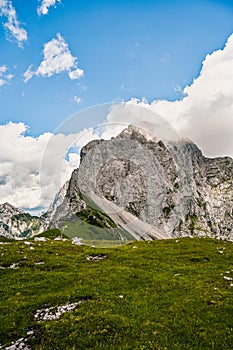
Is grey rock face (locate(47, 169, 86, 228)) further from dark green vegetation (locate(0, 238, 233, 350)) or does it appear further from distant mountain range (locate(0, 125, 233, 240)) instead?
dark green vegetation (locate(0, 238, 233, 350))

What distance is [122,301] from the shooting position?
2219 centimetres

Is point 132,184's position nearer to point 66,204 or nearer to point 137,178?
point 137,178

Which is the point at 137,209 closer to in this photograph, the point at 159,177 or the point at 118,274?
the point at 159,177

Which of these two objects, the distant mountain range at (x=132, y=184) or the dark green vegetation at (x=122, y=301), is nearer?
the dark green vegetation at (x=122, y=301)

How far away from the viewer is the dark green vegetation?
16.5 m

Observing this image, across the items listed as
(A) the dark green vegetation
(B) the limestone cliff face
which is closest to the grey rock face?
(B) the limestone cliff face

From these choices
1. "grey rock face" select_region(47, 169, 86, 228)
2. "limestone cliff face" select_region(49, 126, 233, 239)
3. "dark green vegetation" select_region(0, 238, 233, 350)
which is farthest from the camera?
"grey rock face" select_region(47, 169, 86, 228)

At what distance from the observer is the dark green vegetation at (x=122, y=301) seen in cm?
1652

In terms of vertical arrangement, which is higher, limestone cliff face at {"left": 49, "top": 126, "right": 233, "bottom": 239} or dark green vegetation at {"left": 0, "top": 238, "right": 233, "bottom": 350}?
limestone cliff face at {"left": 49, "top": 126, "right": 233, "bottom": 239}

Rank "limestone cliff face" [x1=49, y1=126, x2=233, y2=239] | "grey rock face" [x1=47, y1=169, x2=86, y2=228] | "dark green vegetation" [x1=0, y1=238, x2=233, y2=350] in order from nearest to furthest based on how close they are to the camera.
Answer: "dark green vegetation" [x1=0, y1=238, x2=233, y2=350], "limestone cliff face" [x1=49, y1=126, x2=233, y2=239], "grey rock face" [x1=47, y1=169, x2=86, y2=228]

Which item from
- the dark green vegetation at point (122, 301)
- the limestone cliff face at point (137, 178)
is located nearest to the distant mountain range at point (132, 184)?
the limestone cliff face at point (137, 178)

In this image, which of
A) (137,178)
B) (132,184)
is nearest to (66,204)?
(132,184)

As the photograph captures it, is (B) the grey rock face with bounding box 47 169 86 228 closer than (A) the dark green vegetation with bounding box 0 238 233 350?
No

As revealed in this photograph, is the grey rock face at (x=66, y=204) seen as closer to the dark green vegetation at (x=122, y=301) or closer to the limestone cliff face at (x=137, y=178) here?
the limestone cliff face at (x=137, y=178)
